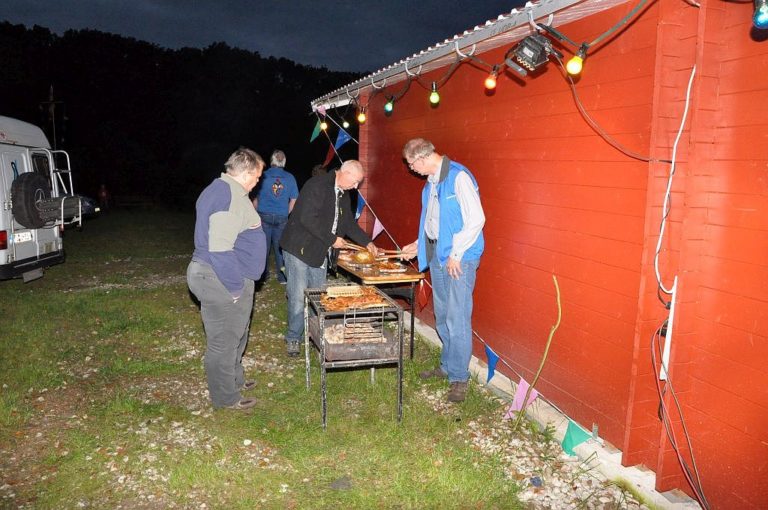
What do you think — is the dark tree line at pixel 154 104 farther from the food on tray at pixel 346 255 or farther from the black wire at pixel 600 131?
the black wire at pixel 600 131

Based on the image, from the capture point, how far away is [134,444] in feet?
13.8

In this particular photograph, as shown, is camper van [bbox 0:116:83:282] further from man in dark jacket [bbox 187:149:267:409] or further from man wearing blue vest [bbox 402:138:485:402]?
man wearing blue vest [bbox 402:138:485:402]

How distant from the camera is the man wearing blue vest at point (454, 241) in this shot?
4547 mm

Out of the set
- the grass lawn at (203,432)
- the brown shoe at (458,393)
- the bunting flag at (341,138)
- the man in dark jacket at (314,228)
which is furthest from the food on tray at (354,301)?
the bunting flag at (341,138)

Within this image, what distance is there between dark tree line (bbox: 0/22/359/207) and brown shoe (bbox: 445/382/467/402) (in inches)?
1062

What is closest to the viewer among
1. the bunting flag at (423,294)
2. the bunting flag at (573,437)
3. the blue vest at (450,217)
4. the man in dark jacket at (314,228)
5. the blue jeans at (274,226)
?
the bunting flag at (573,437)

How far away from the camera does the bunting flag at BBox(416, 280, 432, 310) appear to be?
707 cm

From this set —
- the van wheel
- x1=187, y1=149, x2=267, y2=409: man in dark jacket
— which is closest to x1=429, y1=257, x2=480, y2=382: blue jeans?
x1=187, y1=149, x2=267, y2=409: man in dark jacket

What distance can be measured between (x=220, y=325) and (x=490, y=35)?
11.3 ft

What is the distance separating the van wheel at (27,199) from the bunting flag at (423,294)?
605 cm

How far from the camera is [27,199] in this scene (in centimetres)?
779

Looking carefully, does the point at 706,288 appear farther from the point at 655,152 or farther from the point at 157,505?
the point at 157,505

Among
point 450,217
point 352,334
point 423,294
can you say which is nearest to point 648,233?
point 450,217

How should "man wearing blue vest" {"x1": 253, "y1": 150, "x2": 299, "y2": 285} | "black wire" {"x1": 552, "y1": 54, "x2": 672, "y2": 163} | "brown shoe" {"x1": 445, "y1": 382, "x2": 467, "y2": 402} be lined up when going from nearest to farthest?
"black wire" {"x1": 552, "y1": 54, "x2": 672, "y2": 163} → "brown shoe" {"x1": 445, "y1": 382, "x2": 467, "y2": 402} → "man wearing blue vest" {"x1": 253, "y1": 150, "x2": 299, "y2": 285}
